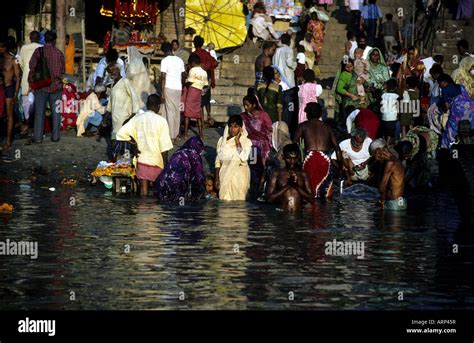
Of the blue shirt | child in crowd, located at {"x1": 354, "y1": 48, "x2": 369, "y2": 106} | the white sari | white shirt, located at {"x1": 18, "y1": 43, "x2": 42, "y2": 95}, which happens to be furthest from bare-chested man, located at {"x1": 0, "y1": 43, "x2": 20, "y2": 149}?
the blue shirt

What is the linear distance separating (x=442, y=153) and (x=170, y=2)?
30.2ft

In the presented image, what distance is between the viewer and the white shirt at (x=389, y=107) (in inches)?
885

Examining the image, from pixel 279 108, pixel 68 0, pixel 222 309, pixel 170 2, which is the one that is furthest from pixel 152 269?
pixel 170 2

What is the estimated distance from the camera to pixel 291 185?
17.6 metres

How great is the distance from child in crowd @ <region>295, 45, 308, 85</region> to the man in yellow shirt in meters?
5.86

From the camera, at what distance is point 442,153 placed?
21.6 m

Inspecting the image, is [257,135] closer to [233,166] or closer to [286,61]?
[233,166]

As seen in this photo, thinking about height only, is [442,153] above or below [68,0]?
below

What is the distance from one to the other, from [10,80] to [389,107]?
600 cm

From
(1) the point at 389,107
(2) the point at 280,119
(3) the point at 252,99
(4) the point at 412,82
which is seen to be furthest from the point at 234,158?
(4) the point at 412,82

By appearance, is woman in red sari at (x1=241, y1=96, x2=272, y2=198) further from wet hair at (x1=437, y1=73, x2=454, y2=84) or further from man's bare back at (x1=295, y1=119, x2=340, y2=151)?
wet hair at (x1=437, y1=73, x2=454, y2=84)

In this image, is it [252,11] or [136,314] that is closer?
[136,314]

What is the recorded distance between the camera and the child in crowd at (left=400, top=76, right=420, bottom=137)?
2292cm

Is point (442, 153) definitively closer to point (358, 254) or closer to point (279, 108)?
point (279, 108)
